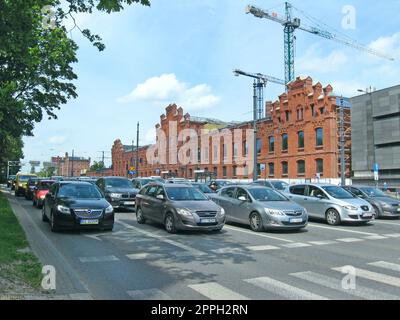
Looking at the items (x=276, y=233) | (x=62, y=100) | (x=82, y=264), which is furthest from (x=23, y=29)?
(x=62, y=100)

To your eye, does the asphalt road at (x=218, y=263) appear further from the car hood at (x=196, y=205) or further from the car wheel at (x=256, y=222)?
the car hood at (x=196, y=205)

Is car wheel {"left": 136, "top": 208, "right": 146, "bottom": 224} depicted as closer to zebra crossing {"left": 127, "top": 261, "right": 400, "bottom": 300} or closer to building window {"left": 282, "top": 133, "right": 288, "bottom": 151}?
zebra crossing {"left": 127, "top": 261, "right": 400, "bottom": 300}

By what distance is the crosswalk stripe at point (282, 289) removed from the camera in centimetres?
550

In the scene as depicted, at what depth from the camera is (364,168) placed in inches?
1731

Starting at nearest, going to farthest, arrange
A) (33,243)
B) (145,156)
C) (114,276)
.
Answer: (114,276) → (33,243) → (145,156)

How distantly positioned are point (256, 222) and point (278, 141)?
3777 cm

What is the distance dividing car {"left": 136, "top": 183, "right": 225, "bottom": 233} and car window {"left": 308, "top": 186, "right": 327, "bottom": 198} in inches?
210

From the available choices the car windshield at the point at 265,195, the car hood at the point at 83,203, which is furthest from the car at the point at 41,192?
the car windshield at the point at 265,195

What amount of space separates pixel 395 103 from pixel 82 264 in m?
40.9

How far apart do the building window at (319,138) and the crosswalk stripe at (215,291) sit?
129ft

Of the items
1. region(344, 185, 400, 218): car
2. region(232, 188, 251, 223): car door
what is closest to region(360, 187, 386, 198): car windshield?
region(344, 185, 400, 218): car

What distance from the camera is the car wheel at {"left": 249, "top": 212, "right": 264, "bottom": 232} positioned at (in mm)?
12448

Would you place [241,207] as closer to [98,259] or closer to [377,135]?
[98,259]
